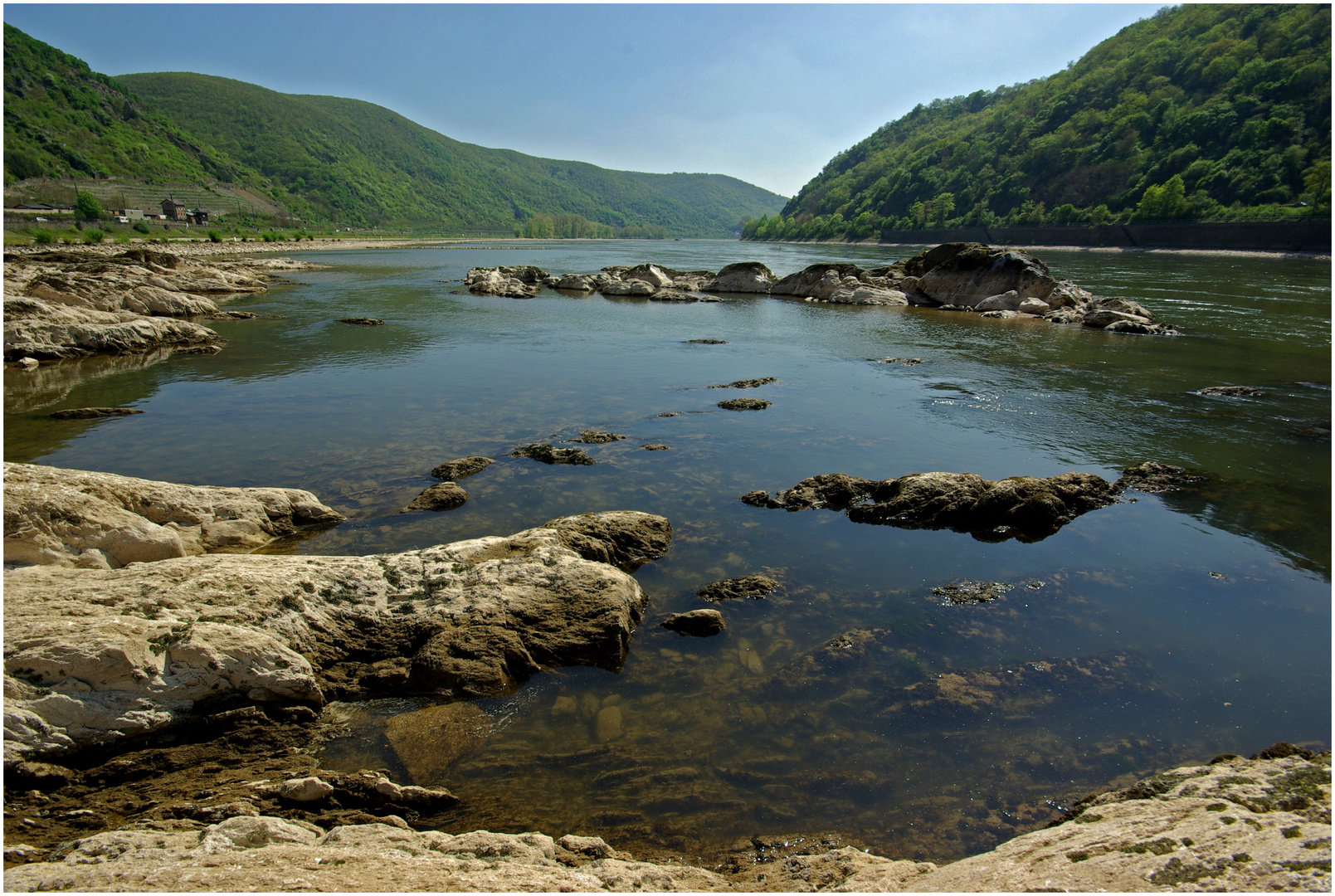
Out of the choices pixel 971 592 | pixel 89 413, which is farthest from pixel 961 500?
pixel 89 413

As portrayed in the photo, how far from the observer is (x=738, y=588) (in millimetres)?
7410

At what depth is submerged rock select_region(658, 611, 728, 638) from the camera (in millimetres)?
6629

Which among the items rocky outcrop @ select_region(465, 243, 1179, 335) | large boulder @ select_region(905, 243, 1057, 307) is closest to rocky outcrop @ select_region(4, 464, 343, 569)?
rocky outcrop @ select_region(465, 243, 1179, 335)

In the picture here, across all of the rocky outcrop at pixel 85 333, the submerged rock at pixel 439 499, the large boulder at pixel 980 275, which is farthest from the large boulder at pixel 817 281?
the submerged rock at pixel 439 499

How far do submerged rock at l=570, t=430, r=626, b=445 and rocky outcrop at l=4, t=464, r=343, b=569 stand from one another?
5.08 m

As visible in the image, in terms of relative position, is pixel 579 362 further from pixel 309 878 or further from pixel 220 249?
pixel 220 249

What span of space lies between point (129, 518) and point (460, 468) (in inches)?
182

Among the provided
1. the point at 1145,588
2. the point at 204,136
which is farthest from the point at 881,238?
the point at 204,136

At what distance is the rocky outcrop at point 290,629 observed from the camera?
4.54 meters

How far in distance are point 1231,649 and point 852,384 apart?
12798 millimetres

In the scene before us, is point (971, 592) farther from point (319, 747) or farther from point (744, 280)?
point (744, 280)

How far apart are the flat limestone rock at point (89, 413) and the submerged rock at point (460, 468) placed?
30.1 feet

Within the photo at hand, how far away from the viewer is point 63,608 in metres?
4.93

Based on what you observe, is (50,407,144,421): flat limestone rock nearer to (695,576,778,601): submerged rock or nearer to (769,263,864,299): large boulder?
(695,576,778,601): submerged rock
